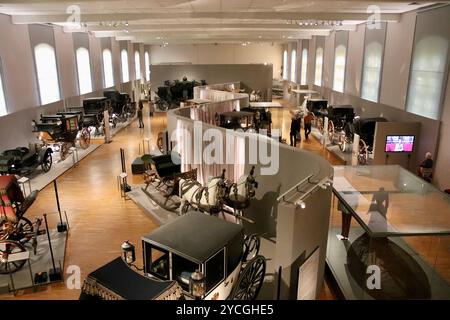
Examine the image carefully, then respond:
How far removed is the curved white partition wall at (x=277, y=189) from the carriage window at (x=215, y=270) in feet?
2.12

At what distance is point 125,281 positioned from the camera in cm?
334

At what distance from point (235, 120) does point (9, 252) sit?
23.4 feet

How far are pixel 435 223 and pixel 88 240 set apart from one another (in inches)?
228

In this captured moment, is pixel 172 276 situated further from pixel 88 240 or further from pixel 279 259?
pixel 88 240

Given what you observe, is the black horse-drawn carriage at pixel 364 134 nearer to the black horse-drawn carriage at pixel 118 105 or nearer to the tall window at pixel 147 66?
the black horse-drawn carriage at pixel 118 105

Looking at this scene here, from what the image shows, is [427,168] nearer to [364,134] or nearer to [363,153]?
[363,153]

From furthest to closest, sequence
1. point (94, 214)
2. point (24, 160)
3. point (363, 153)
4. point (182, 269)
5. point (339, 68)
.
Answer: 1. point (339, 68)
2. point (363, 153)
3. point (24, 160)
4. point (94, 214)
5. point (182, 269)

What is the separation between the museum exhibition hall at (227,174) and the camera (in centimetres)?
416

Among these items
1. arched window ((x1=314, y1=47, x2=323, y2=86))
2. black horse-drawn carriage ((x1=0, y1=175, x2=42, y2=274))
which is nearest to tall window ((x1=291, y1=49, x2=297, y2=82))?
arched window ((x1=314, y1=47, x2=323, y2=86))

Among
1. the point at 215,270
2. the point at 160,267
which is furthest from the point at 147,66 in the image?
the point at 215,270

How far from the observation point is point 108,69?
22469 mm

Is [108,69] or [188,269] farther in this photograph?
[108,69]

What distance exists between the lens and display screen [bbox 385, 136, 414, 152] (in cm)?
1016

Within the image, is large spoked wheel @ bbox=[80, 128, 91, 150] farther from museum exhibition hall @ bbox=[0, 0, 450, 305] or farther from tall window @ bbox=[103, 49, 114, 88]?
tall window @ bbox=[103, 49, 114, 88]
